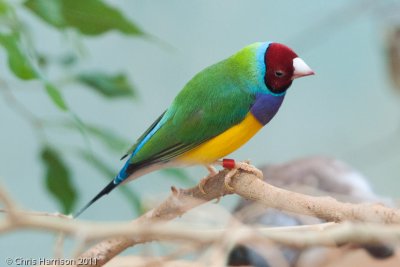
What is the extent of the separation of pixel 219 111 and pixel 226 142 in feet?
0.08

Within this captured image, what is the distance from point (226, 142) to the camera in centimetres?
47

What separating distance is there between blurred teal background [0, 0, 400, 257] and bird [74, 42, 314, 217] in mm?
778

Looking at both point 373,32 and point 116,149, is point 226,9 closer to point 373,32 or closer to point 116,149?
point 373,32

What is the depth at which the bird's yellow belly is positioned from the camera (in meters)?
0.46

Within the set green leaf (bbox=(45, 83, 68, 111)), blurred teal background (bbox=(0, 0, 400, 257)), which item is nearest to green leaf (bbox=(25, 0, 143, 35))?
green leaf (bbox=(45, 83, 68, 111))

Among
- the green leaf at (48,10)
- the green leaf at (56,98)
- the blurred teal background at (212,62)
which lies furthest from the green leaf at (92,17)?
the blurred teal background at (212,62)

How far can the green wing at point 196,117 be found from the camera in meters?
0.45

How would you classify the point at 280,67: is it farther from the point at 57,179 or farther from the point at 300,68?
the point at 57,179

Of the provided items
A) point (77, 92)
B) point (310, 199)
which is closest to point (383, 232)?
point (310, 199)

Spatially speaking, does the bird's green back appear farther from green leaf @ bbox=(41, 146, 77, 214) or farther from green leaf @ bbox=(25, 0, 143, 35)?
green leaf @ bbox=(41, 146, 77, 214)

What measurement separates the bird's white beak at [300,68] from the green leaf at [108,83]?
1.13ft

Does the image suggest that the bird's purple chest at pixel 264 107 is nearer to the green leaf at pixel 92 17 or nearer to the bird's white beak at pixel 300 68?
the bird's white beak at pixel 300 68

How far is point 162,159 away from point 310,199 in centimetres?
13

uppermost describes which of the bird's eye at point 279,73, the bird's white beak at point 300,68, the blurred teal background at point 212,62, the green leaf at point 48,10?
the bird's white beak at point 300,68
